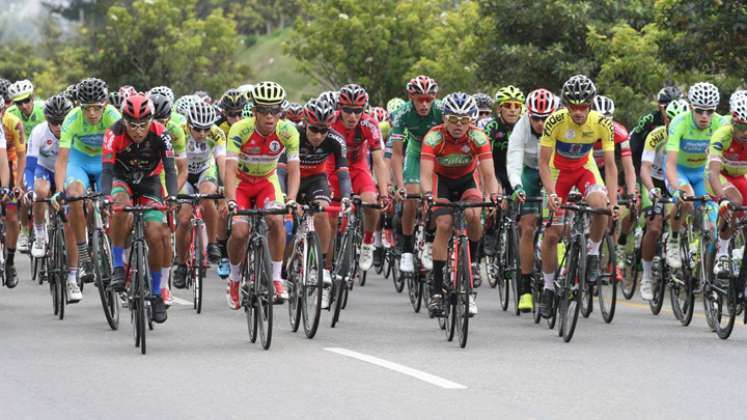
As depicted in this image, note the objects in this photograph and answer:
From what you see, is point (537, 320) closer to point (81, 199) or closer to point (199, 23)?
point (81, 199)

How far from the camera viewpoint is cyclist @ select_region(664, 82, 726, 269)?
15156mm

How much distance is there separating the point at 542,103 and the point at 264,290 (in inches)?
153

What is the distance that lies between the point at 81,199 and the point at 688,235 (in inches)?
229

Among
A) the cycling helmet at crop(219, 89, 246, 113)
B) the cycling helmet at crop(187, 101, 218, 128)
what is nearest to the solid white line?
the cycling helmet at crop(187, 101, 218, 128)

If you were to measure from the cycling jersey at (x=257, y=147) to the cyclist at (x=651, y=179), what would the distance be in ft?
12.8

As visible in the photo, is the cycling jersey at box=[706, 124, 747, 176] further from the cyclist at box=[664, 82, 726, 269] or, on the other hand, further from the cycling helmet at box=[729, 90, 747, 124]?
the cyclist at box=[664, 82, 726, 269]

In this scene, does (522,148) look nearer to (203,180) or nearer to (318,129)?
(318,129)

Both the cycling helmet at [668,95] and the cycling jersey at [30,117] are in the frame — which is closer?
the cycling helmet at [668,95]

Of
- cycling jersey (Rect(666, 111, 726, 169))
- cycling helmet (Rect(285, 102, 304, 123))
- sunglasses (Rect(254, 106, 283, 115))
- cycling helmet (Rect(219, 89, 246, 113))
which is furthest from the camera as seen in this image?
cycling helmet (Rect(285, 102, 304, 123))

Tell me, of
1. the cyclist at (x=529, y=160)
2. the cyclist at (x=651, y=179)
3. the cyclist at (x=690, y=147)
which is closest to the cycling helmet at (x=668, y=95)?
the cyclist at (x=651, y=179)

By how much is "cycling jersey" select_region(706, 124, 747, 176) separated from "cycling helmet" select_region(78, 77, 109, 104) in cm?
562

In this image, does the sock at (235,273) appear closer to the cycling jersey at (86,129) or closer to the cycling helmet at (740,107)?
the cycling jersey at (86,129)

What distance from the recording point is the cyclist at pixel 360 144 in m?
16.0

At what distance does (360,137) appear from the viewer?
54.1ft
